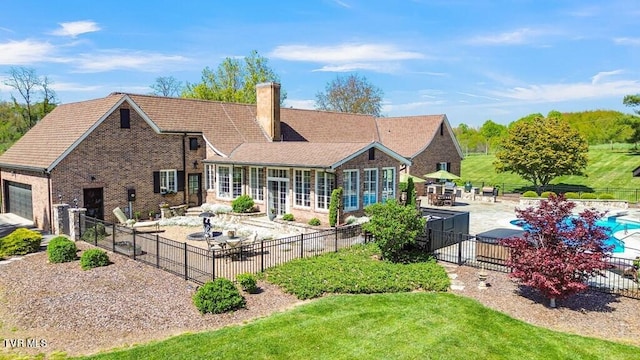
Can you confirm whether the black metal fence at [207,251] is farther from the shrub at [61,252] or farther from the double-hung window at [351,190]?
the double-hung window at [351,190]

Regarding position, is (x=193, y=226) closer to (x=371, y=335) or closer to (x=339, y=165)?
(x=339, y=165)

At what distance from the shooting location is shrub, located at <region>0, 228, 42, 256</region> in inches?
685

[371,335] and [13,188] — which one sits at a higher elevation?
[13,188]

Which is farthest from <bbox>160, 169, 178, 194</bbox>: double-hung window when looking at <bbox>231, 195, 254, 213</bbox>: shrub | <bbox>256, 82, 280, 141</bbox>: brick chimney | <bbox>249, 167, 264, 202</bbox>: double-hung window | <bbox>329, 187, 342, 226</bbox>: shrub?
<bbox>329, 187, 342, 226</bbox>: shrub

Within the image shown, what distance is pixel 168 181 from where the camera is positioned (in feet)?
86.1

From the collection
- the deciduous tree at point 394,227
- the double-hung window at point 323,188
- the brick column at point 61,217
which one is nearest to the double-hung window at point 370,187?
the double-hung window at point 323,188

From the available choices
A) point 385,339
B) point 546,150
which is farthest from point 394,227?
point 546,150

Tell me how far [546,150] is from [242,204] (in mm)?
24252

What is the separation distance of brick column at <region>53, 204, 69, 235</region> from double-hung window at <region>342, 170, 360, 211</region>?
12.7 m

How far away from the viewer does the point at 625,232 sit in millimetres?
20188

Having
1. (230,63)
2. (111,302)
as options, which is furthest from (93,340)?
(230,63)

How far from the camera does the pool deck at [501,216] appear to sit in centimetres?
1848

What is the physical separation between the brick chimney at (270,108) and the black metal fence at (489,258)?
53.5ft

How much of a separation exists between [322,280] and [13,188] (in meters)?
21.8
